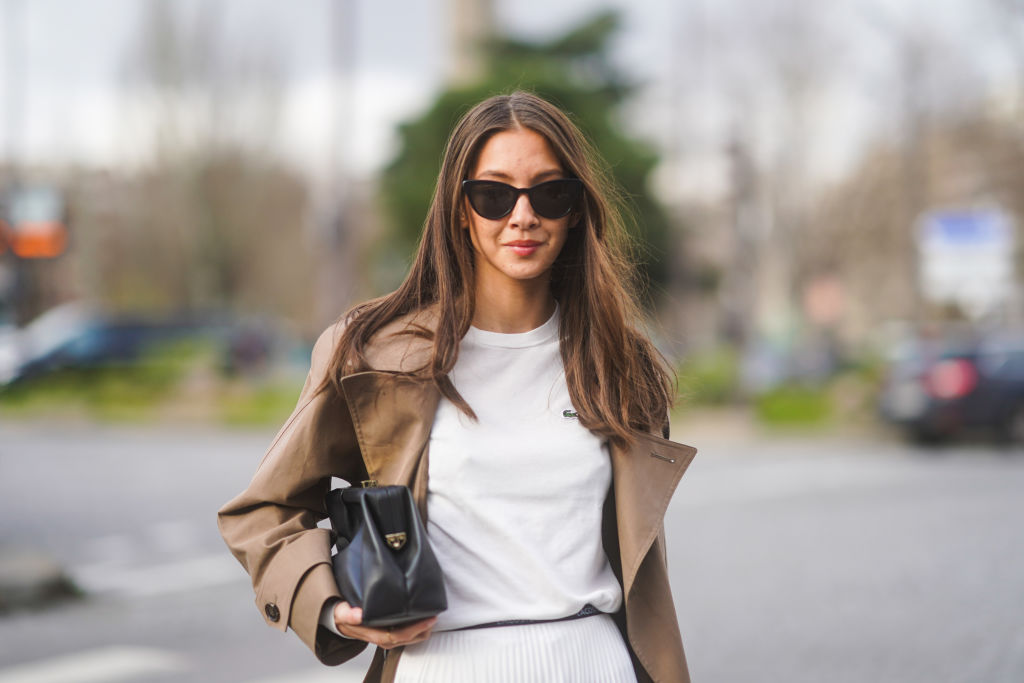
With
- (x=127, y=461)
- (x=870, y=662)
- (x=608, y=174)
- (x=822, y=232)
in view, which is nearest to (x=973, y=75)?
(x=822, y=232)

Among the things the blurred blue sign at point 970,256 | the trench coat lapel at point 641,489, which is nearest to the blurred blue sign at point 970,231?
the blurred blue sign at point 970,256

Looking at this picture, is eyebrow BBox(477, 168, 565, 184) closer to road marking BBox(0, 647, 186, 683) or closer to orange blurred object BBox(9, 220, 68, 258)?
road marking BBox(0, 647, 186, 683)

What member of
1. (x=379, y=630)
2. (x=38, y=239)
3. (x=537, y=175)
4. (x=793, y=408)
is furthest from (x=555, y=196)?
(x=793, y=408)

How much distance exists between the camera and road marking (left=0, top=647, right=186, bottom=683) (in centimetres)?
604

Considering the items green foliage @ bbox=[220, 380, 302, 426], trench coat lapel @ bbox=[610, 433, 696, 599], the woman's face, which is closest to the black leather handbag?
trench coat lapel @ bbox=[610, 433, 696, 599]

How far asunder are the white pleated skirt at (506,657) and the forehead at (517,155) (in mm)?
845

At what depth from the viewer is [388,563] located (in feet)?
6.68

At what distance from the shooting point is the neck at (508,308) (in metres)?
2.41

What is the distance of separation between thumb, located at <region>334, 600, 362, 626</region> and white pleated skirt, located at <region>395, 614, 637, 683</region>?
169mm

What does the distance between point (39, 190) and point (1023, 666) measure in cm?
1324

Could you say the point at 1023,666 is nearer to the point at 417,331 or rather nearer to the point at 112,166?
the point at 417,331

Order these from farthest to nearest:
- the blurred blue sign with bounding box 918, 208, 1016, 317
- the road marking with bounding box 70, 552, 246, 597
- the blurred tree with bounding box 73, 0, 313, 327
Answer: the blurred tree with bounding box 73, 0, 313, 327
the blurred blue sign with bounding box 918, 208, 1016, 317
the road marking with bounding box 70, 552, 246, 597

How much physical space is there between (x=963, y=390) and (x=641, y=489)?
52.9ft

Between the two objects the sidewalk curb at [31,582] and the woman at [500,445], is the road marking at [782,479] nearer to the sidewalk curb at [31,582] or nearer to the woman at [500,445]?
the sidewalk curb at [31,582]
